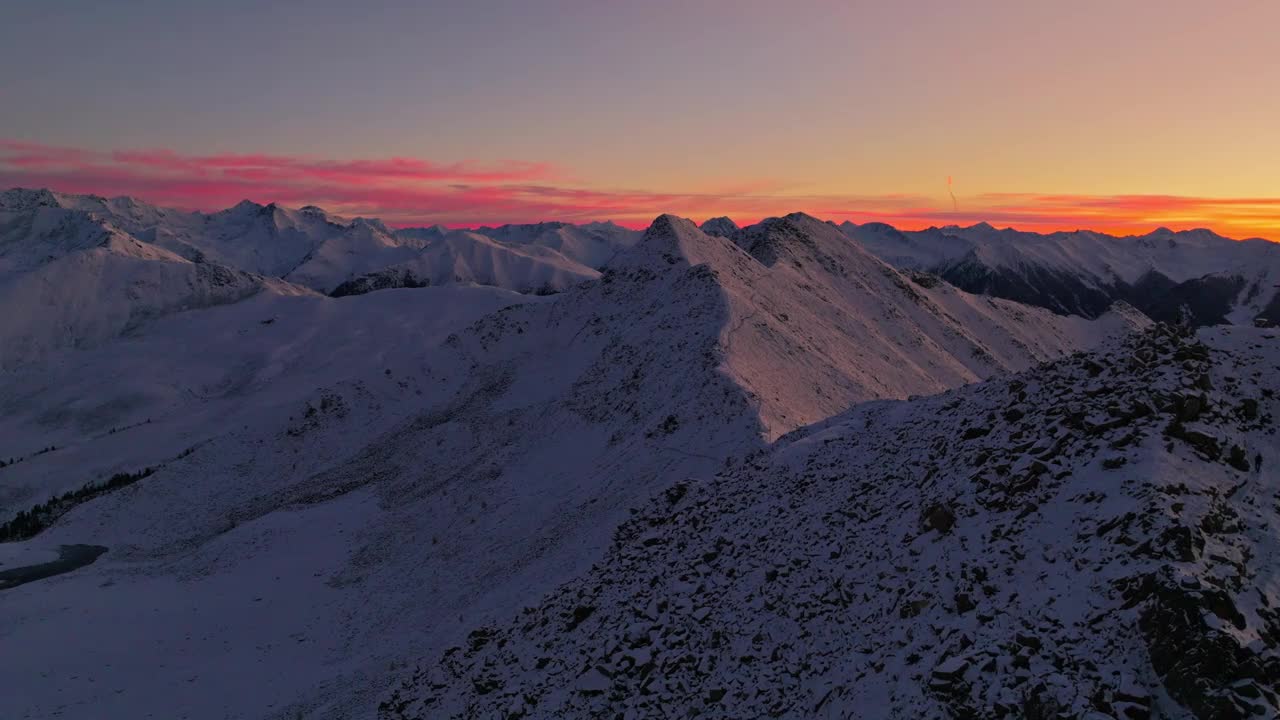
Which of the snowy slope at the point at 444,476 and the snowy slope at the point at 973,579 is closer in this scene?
the snowy slope at the point at 973,579

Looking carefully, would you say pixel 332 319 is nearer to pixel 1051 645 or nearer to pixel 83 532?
pixel 83 532

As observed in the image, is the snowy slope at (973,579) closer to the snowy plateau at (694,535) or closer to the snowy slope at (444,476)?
the snowy plateau at (694,535)

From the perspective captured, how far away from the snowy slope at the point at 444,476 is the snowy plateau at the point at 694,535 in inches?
11.1

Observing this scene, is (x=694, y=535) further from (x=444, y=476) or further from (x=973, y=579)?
(x=444, y=476)

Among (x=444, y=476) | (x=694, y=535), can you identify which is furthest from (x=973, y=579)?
(x=444, y=476)

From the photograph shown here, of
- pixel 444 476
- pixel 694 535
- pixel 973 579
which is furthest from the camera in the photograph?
pixel 444 476

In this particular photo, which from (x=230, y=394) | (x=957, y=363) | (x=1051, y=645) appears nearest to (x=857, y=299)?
(x=957, y=363)

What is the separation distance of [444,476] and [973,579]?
41652 mm

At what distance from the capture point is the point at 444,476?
50.7 metres

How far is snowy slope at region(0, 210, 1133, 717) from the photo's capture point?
32.8 meters

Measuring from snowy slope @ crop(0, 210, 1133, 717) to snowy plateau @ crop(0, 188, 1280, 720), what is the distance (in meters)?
0.28

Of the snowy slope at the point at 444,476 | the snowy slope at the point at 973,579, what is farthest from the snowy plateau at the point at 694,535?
the snowy slope at the point at 444,476

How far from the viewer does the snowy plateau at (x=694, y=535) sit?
13.3 metres

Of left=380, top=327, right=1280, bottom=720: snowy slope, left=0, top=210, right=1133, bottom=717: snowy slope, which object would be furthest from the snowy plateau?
left=0, top=210, right=1133, bottom=717: snowy slope
